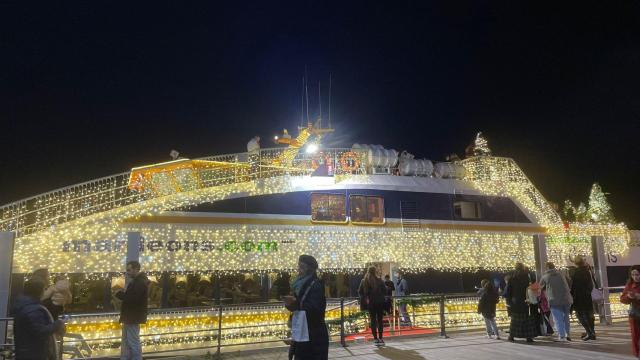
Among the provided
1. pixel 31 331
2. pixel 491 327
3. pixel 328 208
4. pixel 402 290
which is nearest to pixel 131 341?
pixel 31 331

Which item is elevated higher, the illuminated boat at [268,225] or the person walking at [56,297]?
the illuminated boat at [268,225]

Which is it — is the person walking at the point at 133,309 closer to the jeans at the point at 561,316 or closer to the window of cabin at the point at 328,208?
the window of cabin at the point at 328,208

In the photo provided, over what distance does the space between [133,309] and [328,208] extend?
730 centimetres

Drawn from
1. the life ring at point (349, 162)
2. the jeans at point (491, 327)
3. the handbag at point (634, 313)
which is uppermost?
the life ring at point (349, 162)

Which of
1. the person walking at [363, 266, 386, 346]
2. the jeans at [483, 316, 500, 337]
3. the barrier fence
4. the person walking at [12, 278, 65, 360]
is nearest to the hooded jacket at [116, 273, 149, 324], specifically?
the person walking at [12, 278, 65, 360]

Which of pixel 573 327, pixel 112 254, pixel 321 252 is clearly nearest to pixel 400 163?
pixel 321 252

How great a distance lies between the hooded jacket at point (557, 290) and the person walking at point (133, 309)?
721cm

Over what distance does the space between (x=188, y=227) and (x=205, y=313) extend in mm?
2042

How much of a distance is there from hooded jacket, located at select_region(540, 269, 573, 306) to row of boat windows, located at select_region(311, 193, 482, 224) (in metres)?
5.22

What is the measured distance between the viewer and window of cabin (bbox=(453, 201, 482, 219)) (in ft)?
49.6

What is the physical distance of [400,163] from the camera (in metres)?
14.9

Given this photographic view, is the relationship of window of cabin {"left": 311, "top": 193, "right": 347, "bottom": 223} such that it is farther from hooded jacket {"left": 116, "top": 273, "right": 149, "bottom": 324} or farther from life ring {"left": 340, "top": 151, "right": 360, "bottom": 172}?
hooded jacket {"left": 116, "top": 273, "right": 149, "bottom": 324}

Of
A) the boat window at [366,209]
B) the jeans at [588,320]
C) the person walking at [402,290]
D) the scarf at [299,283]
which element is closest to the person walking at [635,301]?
the jeans at [588,320]

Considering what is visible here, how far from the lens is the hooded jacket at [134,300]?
21.0 ft
